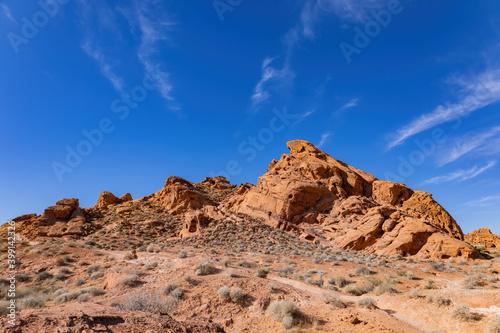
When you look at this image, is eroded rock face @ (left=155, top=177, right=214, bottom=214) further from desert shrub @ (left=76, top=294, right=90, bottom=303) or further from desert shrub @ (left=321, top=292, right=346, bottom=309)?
desert shrub @ (left=321, top=292, right=346, bottom=309)

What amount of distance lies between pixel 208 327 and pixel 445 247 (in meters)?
24.6

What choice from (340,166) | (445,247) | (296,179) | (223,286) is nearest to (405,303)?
(223,286)

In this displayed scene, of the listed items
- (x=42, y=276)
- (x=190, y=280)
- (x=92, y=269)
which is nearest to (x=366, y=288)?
(x=190, y=280)

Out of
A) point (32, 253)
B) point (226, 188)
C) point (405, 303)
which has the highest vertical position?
point (226, 188)

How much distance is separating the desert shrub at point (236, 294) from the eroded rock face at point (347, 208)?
19.0 metres

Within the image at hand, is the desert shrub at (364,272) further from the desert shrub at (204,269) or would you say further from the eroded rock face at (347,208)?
the desert shrub at (204,269)

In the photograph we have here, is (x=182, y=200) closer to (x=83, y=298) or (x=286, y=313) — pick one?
(x=83, y=298)

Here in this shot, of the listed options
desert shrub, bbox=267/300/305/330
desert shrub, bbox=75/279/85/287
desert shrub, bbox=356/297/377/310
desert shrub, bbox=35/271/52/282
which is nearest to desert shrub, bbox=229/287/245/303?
desert shrub, bbox=267/300/305/330

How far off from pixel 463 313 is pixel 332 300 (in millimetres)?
4157

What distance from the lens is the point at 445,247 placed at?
2298 cm

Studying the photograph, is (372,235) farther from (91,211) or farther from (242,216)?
(91,211)

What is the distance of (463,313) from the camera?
845 cm

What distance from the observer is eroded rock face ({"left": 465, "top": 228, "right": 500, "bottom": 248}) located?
105ft

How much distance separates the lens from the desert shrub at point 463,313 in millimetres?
8336
